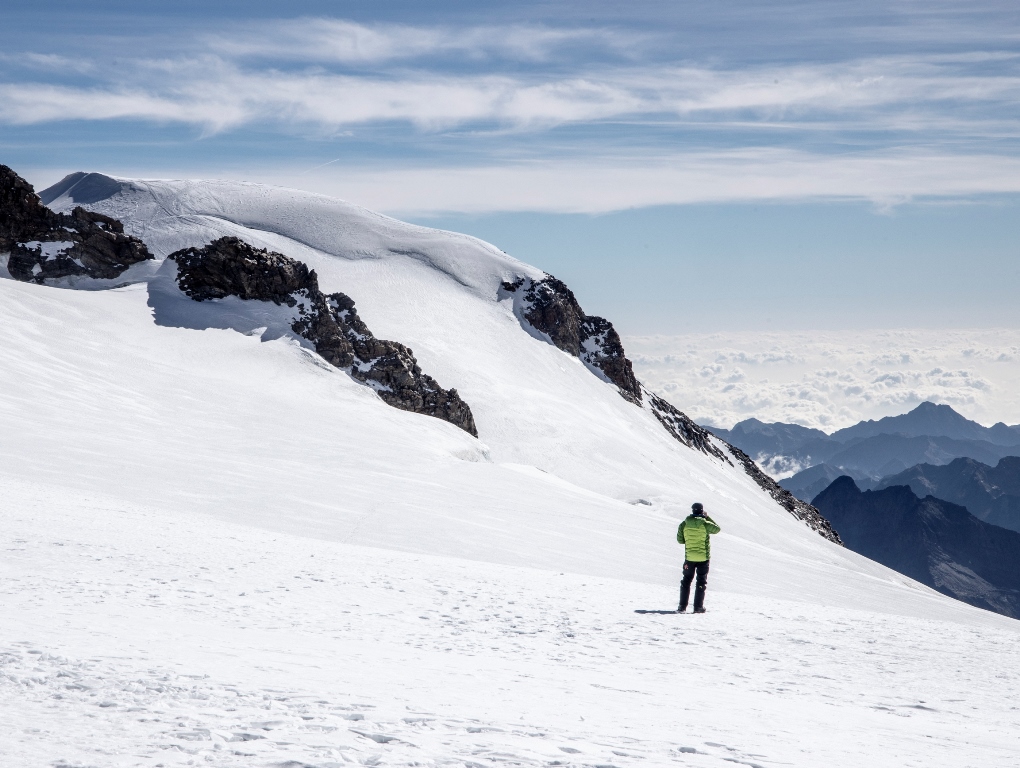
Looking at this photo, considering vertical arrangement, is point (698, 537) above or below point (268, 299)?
below

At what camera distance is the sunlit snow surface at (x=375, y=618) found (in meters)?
6.60

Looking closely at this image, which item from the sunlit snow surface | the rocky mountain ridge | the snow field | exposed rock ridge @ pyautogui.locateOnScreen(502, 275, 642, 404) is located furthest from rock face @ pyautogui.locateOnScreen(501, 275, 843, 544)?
the snow field

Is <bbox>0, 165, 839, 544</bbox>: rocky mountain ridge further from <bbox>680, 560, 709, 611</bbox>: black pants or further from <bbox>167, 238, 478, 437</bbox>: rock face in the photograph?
<bbox>680, 560, 709, 611</bbox>: black pants

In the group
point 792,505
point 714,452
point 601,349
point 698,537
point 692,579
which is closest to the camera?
point 692,579

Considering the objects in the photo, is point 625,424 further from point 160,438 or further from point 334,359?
point 160,438

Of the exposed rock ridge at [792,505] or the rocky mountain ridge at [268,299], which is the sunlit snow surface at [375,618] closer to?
the rocky mountain ridge at [268,299]

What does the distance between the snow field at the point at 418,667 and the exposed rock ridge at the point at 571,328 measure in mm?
71565

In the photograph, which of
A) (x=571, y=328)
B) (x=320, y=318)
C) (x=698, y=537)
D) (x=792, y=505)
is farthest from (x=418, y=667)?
(x=792, y=505)

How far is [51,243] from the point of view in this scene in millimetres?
59469

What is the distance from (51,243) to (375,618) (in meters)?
58.9

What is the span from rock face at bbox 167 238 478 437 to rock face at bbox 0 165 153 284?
193 inches

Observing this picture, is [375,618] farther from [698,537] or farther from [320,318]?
[320,318]

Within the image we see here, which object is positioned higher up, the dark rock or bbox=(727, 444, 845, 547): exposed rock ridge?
the dark rock

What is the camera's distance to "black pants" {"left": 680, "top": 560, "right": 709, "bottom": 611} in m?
14.0
